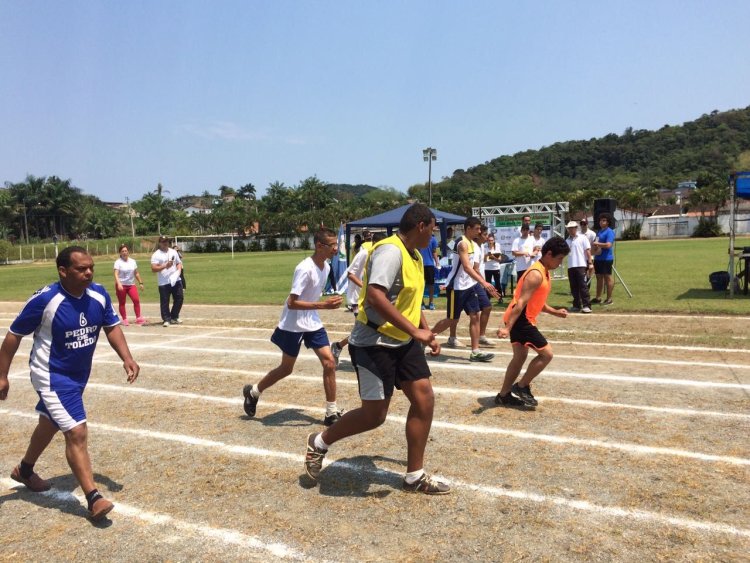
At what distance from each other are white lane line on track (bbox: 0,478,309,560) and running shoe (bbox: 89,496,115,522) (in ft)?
0.61

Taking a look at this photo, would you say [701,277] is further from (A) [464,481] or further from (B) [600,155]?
(B) [600,155]

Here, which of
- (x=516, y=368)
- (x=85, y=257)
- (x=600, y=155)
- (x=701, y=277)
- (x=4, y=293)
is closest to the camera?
(x=85, y=257)

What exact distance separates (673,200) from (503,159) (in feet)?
203

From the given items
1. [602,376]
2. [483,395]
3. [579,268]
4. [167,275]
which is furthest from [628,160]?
[483,395]

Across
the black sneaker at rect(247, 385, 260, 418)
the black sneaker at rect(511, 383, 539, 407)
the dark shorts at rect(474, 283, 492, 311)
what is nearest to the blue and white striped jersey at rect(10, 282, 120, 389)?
the black sneaker at rect(247, 385, 260, 418)

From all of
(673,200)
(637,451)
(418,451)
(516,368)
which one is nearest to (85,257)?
(418,451)

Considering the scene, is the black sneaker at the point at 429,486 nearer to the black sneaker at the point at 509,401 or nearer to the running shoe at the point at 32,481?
the black sneaker at the point at 509,401

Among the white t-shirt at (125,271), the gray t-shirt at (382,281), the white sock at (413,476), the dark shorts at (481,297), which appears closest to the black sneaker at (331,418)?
the white sock at (413,476)

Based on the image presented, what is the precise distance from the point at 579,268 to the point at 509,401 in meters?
7.74

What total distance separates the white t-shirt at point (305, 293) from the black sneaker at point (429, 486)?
199cm

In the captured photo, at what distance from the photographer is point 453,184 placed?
13012 centimetres

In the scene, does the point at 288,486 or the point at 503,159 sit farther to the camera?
the point at 503,159

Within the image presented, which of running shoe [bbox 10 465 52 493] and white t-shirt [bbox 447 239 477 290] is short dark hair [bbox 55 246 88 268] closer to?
running shoe [bbox 10 465 52 493]

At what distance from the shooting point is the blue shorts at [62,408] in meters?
3.89
